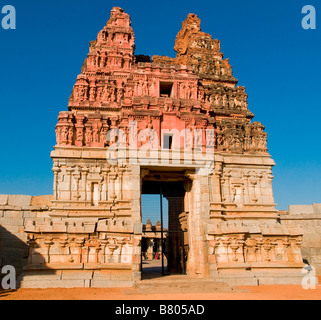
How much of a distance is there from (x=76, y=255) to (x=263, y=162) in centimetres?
1110

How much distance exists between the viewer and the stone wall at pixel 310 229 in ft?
61.6

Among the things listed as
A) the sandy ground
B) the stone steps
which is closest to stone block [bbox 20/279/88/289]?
the sandy ground

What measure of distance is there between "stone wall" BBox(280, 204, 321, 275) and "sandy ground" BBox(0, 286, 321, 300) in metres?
5.96

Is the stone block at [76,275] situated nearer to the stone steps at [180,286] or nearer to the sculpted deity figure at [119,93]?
the stone steps at [180,286]

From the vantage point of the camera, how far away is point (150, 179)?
59.2 feet

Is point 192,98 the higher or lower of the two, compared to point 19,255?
higher

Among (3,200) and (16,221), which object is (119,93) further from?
(16,221)

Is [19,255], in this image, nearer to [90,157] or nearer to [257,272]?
[90,157]

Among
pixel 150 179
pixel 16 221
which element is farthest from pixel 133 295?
pixel 16 221

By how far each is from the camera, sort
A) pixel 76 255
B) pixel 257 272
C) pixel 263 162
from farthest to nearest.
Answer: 1. pixel 263 162
2. pixel 257 272
3. pixel 76 255

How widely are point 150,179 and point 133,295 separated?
7.15 m

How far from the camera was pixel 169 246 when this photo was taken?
20.1 meters

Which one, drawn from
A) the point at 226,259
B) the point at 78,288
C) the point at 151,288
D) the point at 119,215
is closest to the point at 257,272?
the point at 226,259

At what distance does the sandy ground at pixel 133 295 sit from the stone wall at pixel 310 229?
19.6ft
